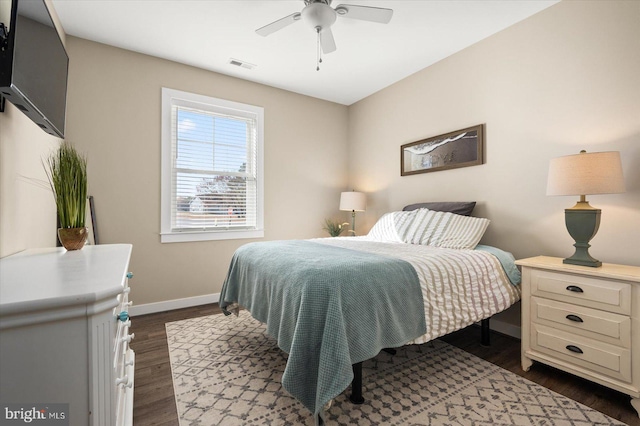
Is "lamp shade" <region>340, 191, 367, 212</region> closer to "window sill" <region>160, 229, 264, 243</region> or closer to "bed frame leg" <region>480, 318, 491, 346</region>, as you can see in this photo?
"window sill" <region>160, 229, 264, 243</region>

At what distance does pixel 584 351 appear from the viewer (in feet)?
5.93

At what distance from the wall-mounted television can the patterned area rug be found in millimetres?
1664

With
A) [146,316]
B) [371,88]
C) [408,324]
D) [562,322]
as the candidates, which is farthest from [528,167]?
[146,316]

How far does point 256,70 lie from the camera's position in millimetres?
3553

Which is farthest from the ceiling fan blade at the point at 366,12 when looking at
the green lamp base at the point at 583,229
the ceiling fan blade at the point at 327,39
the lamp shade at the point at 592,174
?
the green lamp base at the point at 583,229

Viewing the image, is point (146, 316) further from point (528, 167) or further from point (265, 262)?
point (528, 167)

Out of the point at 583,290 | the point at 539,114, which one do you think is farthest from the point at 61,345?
the point at 539,114

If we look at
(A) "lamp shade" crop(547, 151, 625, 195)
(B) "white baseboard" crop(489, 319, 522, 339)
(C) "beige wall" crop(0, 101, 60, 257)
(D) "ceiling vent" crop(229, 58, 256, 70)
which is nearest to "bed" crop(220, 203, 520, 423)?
(B) "white baseboard" crop(489, 319, 522, 339)

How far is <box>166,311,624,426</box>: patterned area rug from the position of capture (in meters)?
1.57

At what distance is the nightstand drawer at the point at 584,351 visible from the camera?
1.67 metres

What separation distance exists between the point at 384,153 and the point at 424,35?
1.52m

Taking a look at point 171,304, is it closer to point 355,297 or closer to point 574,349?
point 355,297

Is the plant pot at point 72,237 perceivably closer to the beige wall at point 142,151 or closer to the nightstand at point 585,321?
the beige wall at point 142,151

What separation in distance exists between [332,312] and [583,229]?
179 cm
